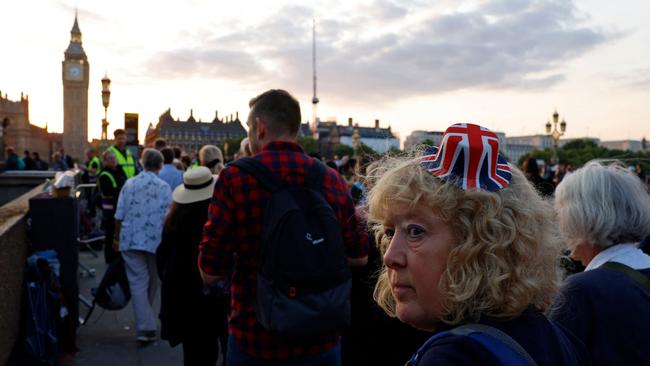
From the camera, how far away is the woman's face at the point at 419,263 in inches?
52.4

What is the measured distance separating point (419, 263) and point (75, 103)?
10445cm

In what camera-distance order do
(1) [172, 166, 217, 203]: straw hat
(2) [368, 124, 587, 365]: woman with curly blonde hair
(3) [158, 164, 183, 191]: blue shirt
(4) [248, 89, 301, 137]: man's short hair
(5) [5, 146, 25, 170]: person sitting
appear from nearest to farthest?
(2) [368, 124, 587, 365]: woman with curly blonde hair
(4) [248, 89, 301, 137]: man's short hair
(1) [172, 166, 217, 203]: straw hat
(3) [158, 164, 183, 191]: blue shirt
(5) [5, 146, 25, 170]: person sitting

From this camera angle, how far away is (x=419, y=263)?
1.35m

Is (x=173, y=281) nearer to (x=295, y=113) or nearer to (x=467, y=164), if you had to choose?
(x=295, y=113)

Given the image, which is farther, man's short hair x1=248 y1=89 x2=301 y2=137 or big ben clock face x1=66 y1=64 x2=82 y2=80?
big ben clock face x1=66 y1=64 x2=82 y2=80

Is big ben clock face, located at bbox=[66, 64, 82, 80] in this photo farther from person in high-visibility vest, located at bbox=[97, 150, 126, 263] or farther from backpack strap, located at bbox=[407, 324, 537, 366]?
backpack strap, located at bbox=[407, 324, 537, 366]

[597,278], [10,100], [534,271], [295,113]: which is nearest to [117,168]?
[295,113]

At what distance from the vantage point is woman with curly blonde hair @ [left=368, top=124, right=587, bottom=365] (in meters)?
1.26

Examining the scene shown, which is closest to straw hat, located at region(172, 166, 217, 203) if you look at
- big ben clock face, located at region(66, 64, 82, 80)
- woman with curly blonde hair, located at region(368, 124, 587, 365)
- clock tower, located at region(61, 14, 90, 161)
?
woman with curly blonde hair, located at region(368, 124, 587, 365)

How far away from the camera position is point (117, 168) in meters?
9.61

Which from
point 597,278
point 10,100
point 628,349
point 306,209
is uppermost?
point 10,100

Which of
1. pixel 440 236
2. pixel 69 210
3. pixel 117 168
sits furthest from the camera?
pixel 117 168

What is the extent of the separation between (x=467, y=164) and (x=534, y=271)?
29cm

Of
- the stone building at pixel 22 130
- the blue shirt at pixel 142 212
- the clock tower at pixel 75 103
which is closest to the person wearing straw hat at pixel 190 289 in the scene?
the blue shirt at pixel 142 212
